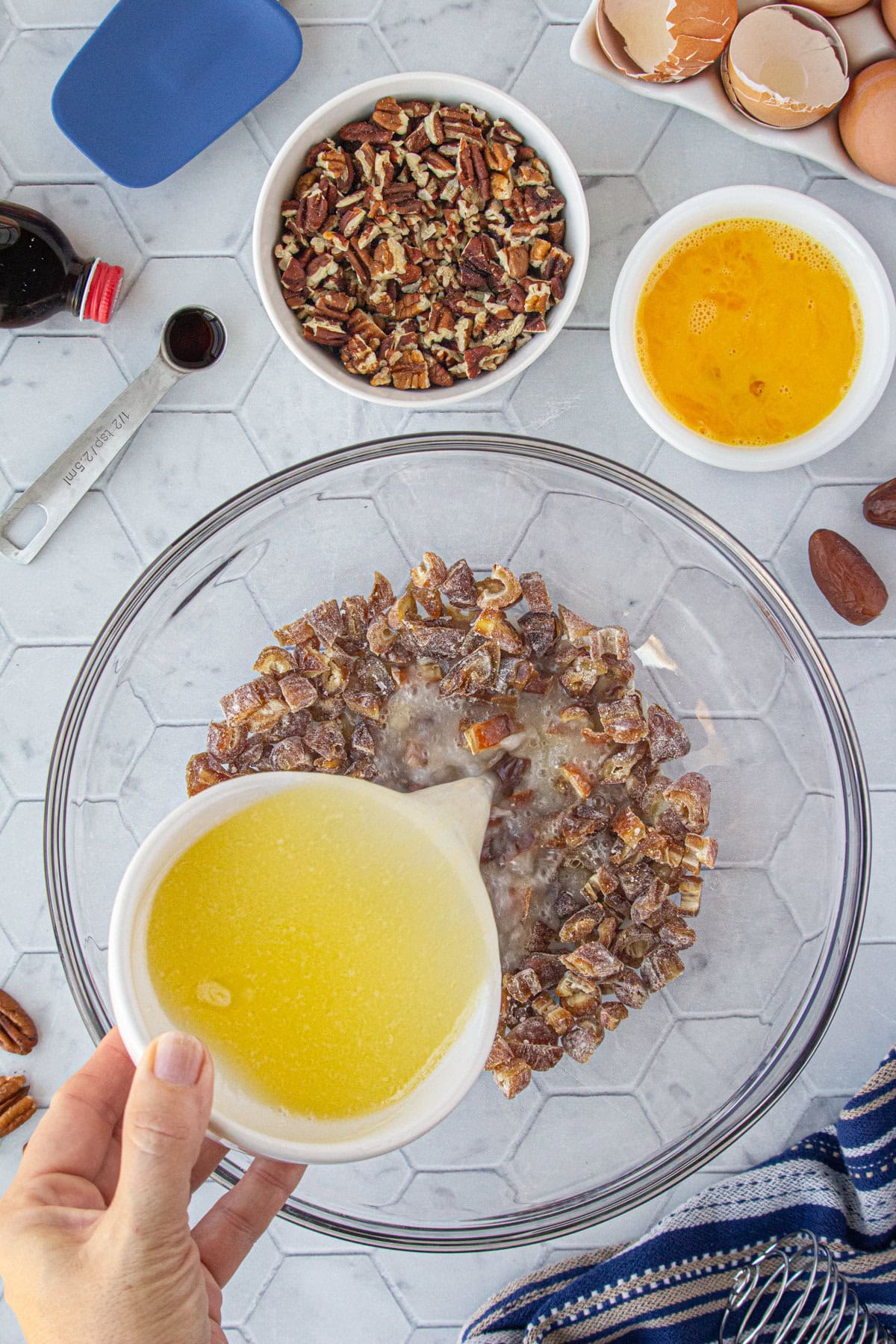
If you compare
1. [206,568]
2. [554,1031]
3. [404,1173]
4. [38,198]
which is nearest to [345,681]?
[206,568]

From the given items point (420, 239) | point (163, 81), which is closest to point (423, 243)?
point (420, 239)

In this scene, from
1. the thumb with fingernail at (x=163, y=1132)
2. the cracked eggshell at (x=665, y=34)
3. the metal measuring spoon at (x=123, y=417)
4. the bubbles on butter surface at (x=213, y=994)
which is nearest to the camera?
the thumb with fingernail at (x=163, y=1132)

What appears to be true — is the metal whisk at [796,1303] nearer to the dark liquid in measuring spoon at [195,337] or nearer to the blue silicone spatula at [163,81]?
the dark liquid in measuring spoon at [195,337]

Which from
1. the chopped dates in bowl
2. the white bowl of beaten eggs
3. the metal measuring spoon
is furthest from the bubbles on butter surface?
the white bowl of beaten eggs

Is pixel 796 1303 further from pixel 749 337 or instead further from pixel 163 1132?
pixel 749 337

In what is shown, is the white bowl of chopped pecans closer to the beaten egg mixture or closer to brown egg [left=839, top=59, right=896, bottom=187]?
the beaten egg mixture

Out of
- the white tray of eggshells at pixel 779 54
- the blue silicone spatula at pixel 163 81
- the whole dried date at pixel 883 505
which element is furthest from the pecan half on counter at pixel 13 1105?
the white tray of eggshells at pixel 779 54
